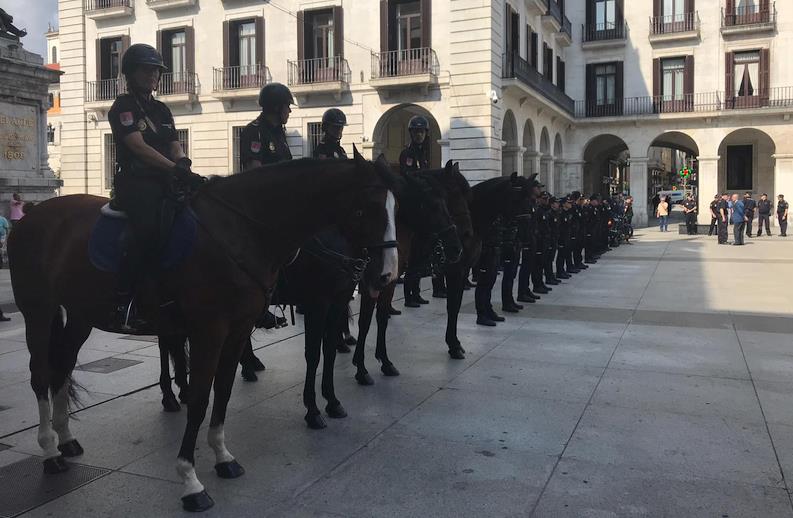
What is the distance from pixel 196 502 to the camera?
353cm

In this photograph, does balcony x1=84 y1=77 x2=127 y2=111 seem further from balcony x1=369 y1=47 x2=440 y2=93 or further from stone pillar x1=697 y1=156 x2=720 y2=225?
stone pillar x1=697 y1=156 x2=720 y2=225

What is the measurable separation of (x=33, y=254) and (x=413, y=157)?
4.67 m

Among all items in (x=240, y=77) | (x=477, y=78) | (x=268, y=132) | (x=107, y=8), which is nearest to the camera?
(x=268, y=132)

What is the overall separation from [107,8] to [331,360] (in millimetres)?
27241

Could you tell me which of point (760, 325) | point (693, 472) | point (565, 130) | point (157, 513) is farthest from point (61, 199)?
point (565, 130)

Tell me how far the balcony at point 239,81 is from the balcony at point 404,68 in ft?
15.1

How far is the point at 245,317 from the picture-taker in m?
3.85

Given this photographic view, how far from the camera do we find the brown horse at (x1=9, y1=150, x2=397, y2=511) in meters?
3.75

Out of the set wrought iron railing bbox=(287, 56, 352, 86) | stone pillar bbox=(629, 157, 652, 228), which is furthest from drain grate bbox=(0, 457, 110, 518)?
stone pillar bbox=(629, 157, 652, 228)

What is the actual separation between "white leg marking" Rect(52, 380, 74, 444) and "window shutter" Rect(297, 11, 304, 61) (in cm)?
2196

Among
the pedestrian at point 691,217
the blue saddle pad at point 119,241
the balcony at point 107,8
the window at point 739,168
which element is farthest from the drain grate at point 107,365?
the window at point 739,168

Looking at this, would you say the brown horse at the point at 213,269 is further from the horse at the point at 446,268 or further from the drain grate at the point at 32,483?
the horse at the point at 446,268

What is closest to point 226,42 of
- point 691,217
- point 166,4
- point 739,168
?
point 166,4

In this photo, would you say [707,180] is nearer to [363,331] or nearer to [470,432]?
[363,331]
